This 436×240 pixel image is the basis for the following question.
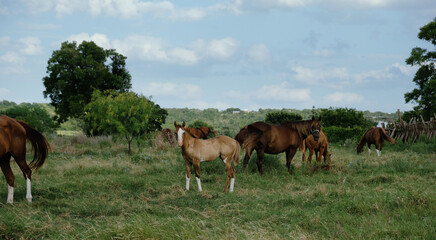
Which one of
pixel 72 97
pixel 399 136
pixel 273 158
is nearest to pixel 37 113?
pixel 72 97

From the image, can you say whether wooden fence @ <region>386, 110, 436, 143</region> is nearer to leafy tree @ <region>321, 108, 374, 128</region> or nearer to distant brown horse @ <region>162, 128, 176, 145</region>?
leafy tree @ <region>321, 108, 374, 128</region>

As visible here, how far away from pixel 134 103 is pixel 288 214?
13.4 m

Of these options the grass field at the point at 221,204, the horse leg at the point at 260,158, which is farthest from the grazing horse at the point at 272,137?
the grass field at the point at 221,204

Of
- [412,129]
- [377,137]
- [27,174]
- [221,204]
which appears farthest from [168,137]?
[221,204]

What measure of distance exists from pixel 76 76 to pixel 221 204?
3203cm

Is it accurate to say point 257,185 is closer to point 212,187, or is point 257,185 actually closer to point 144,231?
point 212,187

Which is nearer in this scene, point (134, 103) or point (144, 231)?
point (144, 231)

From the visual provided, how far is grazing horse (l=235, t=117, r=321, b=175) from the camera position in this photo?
1262cm

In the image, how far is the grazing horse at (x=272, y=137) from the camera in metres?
12.6

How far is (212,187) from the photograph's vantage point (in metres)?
10.8

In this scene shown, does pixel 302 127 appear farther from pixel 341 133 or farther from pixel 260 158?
pixel 341 133

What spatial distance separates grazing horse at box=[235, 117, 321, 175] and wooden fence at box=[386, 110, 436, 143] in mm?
12788

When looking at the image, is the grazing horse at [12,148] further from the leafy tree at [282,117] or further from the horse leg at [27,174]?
the leafy tree at [282,117]

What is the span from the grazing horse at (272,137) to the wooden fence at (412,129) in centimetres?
1279
